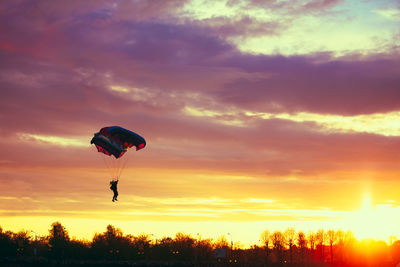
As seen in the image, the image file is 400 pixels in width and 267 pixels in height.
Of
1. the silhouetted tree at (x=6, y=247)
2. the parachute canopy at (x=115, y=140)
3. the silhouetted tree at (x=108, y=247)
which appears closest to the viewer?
the parachute canopy at (x=115, y=140)

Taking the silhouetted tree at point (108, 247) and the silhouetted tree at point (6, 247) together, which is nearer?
the silhouetted tree at point (6, 247)

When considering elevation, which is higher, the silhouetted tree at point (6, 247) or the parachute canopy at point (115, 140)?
the parachute canopy at point (115, 140)

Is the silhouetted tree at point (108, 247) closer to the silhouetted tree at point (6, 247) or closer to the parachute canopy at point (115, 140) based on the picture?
the silhouetted tree at point (6, 247)

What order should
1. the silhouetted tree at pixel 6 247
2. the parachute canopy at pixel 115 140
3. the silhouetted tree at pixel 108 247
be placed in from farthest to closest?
the silhouetted tree at pixel 108 247
the silhouetted tree at pixel 6 247
the parachute canopy at pixel 115 140

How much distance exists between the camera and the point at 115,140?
206ft

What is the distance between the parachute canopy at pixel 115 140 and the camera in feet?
204

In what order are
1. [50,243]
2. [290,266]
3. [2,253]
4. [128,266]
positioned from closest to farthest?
[128,266] < [290,266] < [2,253] < [50,243]

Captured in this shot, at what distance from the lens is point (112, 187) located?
58.9 metres

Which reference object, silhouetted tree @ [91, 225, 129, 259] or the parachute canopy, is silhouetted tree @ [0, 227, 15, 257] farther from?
the parachute canopy

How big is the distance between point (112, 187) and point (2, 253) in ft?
422

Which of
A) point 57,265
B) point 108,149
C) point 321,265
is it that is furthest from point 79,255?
point 108,149

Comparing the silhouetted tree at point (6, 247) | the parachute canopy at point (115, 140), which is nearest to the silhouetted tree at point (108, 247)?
the silhouetted tree at point (6, 247)

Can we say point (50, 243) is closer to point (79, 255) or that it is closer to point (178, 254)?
point (79, 255)

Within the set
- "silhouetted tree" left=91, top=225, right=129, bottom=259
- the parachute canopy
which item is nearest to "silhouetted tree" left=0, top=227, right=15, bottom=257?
"silhouetted tree" left=91, top=225, right=129, bottom=259
